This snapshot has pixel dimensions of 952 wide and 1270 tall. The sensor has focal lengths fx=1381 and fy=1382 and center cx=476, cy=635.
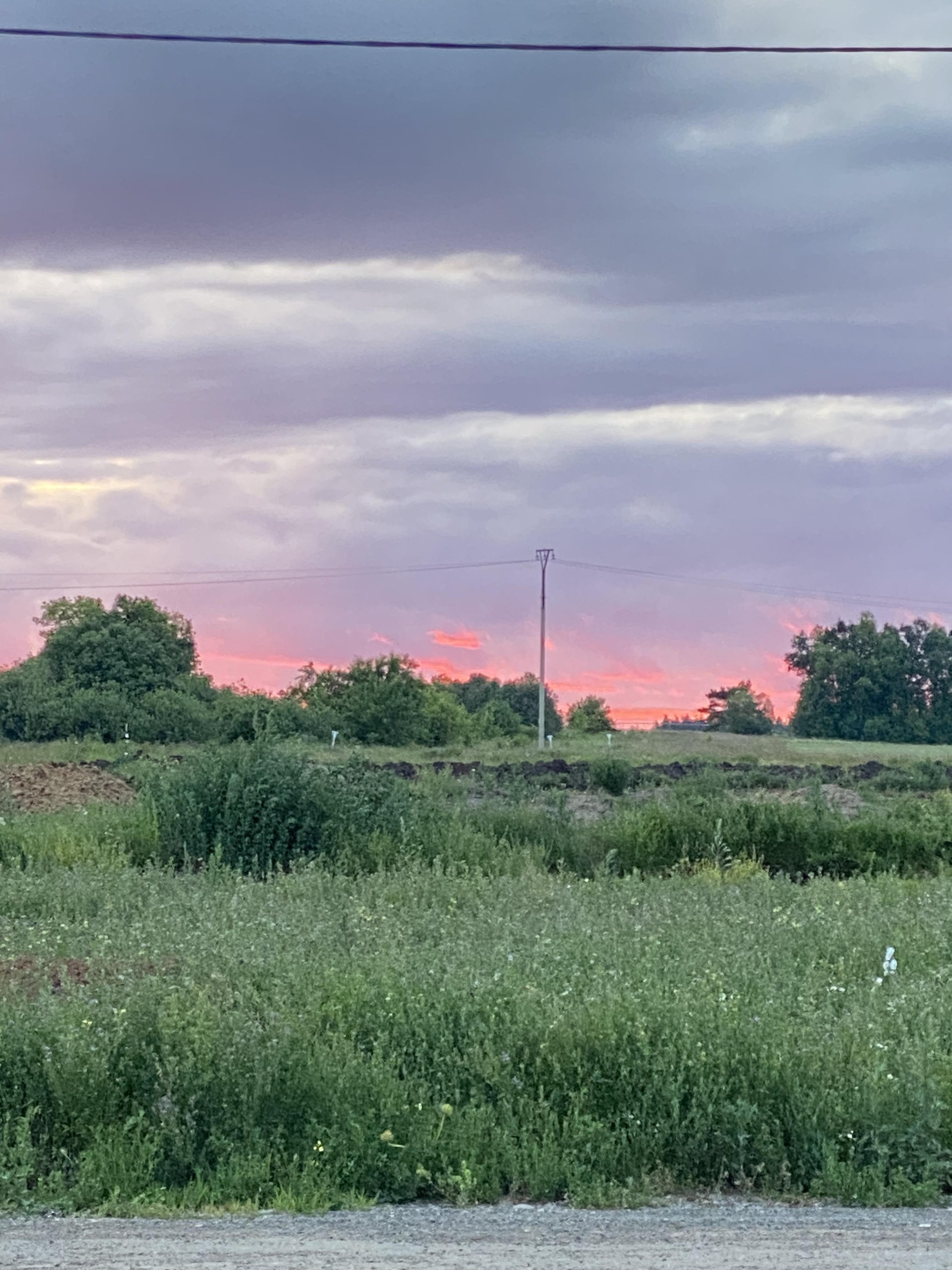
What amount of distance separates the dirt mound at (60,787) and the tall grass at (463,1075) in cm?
1629

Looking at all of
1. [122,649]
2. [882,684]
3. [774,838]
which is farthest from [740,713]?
[774,838]

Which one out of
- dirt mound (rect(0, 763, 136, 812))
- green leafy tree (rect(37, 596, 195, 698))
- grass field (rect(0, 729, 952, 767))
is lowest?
dirt mound (rect(0, 763, 136, 812))

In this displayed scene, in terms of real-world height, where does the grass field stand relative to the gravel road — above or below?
above

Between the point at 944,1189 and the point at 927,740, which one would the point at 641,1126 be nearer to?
the point at 944,1189

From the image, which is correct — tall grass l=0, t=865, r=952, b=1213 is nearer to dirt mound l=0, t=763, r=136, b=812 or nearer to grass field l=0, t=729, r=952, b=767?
dirt mound l=0, t=763, r=136, b=812

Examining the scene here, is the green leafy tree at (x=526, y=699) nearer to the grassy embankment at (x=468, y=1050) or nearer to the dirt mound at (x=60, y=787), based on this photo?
the dirt mound at (x=60, y=787)

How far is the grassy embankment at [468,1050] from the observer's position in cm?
→ 681

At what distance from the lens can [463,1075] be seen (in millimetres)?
7605

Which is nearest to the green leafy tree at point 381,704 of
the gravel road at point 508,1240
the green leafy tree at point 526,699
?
the green leafy tree at point 526,699

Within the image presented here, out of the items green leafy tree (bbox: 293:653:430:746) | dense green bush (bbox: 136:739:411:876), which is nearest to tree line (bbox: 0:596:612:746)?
green leafy tree (bbox: 293:653:430:746)

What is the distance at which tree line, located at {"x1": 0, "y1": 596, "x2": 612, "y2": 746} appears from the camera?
69.4m

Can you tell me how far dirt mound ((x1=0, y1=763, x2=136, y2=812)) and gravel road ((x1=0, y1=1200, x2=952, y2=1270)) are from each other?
18571 mm

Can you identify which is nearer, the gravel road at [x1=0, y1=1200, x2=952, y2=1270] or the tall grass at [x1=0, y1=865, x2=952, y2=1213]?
the gravel road at [x1=0, y1=1200, x2=952, y2=1270]

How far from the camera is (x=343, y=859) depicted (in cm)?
1714
